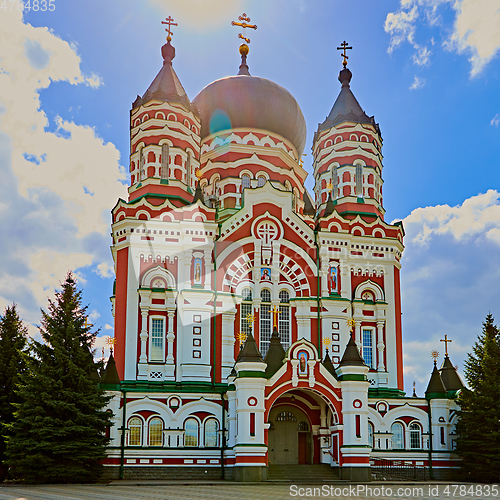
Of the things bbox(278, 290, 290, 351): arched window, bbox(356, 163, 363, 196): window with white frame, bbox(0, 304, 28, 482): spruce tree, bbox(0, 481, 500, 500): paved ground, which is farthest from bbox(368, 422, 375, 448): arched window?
bbox(0, 304, 28, 482): spruce tree

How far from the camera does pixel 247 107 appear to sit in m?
37.7

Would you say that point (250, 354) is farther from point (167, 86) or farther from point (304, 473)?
point (167, 86)

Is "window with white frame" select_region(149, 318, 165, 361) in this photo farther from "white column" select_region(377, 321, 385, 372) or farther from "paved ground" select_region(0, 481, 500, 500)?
"white column" select_region(377, 321, 385, 372)

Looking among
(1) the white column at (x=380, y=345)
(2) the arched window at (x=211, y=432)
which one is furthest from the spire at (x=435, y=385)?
(2) the arched window at (x=211, y=432)

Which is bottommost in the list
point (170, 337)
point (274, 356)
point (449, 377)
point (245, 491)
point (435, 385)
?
point (245, 491)

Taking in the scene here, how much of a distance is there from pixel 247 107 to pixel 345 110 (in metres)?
5.31

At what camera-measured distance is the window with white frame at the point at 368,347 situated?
30828 millimetres

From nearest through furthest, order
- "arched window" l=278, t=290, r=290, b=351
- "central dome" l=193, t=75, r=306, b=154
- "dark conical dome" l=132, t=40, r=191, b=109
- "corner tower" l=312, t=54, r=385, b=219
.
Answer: "arched window" l=278, t=290, r=290, b=351, "dark conical dome" l=132, t=40, r=191, b=109, "corner tower" l=312, t=54, r=385, b=219, "central dome" l=193, t=75, r=306, b=154

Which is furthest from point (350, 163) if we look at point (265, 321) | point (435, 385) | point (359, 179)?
point (435, 385)

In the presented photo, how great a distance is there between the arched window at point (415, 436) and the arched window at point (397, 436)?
1.21 feet

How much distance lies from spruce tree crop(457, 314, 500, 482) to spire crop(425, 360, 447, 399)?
824 millimetres

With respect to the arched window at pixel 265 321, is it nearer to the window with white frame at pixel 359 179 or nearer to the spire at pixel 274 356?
the spire at pixel 274 356

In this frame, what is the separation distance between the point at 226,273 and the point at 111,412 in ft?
26.4

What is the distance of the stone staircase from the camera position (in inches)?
973
